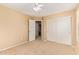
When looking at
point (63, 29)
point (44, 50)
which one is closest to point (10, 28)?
point (44, 50)

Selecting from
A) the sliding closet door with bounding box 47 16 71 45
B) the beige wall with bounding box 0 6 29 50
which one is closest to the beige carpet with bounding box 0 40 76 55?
the sliding closet door with bounding box 47 16 71 45

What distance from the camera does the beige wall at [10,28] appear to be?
3771 millimetres

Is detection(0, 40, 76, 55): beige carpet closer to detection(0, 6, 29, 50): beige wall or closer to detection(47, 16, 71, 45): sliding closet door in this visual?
detection(47, 16, 71, 45): sliding closet door

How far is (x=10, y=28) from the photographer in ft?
13.5

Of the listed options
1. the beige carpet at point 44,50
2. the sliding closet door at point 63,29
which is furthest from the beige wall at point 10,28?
the sliding closet door at point 63,29

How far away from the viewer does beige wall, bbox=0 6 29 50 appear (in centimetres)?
377

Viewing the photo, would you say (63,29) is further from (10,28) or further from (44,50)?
(10,28)

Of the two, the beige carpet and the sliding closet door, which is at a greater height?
the sliding closet door

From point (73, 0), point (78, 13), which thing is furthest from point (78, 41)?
point (73, 0)

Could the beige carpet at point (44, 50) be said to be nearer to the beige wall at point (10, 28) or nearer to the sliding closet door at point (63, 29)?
the sliding closet door at point (63, 29)

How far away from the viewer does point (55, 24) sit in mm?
3352

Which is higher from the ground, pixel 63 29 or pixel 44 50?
pixel 63 29
